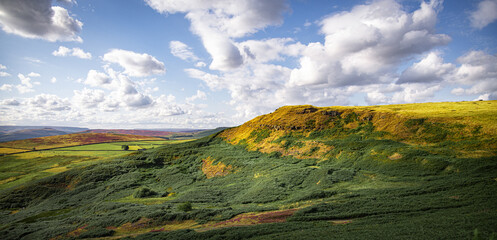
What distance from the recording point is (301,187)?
38.2 m

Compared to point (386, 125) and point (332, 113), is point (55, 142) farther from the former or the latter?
point (386, 125)

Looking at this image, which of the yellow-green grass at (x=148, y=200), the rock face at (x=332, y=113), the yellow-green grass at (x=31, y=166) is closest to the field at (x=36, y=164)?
the yellow-green grass at (x=31, y=166)

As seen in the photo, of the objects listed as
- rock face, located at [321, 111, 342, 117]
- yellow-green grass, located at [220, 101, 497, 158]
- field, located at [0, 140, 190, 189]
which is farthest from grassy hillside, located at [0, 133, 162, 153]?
rock face, located at [321, 111, 342, 117]

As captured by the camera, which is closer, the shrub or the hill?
the shrub

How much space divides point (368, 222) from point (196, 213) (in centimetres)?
2198

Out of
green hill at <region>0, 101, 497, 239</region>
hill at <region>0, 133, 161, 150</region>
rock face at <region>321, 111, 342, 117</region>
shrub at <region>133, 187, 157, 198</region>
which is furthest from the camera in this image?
hill at <region>0, 133, 161, 150</region>

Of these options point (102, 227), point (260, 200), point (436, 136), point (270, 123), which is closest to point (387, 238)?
point (260, 200)

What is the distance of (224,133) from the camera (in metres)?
97.1

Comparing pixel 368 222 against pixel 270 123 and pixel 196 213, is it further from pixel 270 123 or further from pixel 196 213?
pixel 270 123

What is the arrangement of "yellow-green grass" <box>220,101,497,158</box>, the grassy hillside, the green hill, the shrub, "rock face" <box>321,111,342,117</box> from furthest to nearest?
1. the grassy hillside
2. "rock face" <box>321,111,342,117</box>
3. the shrub
4. "yellow-green grass" <box>220,101,497,158</box>
5. the green hill

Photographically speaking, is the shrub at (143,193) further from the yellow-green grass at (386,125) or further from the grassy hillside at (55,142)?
the grassy hillside at (55,142)

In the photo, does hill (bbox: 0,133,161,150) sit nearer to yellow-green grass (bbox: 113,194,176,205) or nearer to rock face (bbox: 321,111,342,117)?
yellow-green grass (bbox: 113,194,176,205)

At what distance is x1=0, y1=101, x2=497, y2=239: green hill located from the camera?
2168 centimetres

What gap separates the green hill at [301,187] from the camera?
21.7 metres
